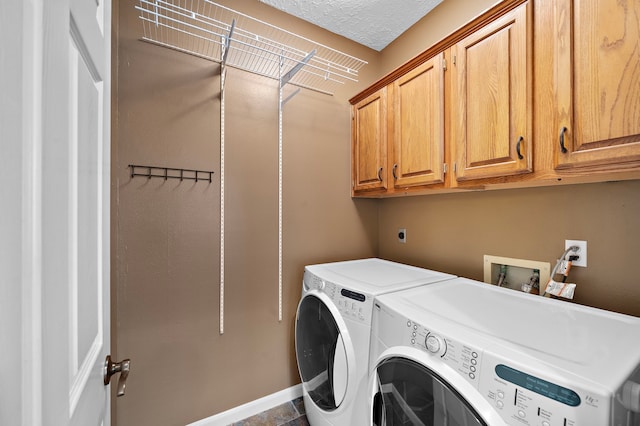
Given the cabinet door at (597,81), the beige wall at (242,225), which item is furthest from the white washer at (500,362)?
the cabinet door at (597,81)

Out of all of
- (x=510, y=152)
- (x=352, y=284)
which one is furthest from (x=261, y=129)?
(x=510, y=152)

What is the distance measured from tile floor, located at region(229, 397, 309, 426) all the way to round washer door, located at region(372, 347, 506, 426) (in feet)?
3.15

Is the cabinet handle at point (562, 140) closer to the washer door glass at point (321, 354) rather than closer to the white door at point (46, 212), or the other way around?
the washer door glass at point (321, 354)

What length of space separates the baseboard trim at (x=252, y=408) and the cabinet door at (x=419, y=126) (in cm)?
166

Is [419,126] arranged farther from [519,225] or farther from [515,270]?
[515,270]

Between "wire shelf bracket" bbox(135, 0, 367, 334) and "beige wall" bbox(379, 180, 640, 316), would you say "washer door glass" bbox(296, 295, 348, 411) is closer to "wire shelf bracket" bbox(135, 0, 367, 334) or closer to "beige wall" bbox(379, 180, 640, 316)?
"wire shelf bracket" bbox(135, 0, 367, 334)

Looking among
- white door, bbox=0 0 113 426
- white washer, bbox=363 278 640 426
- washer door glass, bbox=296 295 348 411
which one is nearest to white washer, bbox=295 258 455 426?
washer door glass, bbox=296 295 348 411

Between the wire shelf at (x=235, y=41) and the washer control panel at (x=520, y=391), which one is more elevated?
the wire shelf at (x=235, y=41)

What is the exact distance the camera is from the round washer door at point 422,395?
0.72 meters

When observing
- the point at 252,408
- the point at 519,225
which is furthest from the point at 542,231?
the point at 252,408

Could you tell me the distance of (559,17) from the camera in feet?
3.22

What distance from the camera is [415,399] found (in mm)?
889

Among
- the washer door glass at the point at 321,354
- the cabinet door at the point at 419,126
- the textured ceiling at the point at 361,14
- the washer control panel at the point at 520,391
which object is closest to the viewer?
the washer control panel at the point at 520,391

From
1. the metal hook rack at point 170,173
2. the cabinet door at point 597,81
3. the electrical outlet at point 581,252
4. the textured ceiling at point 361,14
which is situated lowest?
the electrical outlet at point 581,252
